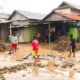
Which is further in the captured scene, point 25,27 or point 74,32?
point 25,27

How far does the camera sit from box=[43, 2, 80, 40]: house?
2433 centimetres

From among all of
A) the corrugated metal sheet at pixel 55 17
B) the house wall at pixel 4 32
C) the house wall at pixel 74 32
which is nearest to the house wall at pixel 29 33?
the house wall at pixel 4 32

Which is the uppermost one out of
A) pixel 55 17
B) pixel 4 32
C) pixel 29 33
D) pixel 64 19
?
pixel 55 17

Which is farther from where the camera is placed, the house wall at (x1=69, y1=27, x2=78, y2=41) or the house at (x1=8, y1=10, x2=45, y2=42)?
the house at (x1=8, y1=10, x2=45, y2=42)

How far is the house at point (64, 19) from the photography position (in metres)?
24.3

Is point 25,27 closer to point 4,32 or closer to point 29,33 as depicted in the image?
point 29,33

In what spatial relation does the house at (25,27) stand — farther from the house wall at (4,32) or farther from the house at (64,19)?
the house at (64,19)

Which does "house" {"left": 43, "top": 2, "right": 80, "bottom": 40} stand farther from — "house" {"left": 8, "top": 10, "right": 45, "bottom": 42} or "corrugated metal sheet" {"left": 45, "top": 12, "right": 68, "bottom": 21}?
"house" {"left": 8, "top": 10, "right": 45, "bottom": 42}

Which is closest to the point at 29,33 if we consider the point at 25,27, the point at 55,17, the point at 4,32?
the point at 25,27

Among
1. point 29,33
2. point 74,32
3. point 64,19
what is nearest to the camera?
point 64,19

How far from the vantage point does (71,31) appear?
26.5 metres

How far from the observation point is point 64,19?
24266 millimetres

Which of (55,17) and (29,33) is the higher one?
(55,17)

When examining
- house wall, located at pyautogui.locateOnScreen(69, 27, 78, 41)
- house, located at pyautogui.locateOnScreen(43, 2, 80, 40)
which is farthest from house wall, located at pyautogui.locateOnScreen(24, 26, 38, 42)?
house wall, located at pyautogui.locateOnScreen(69, 27, 78, 41)
